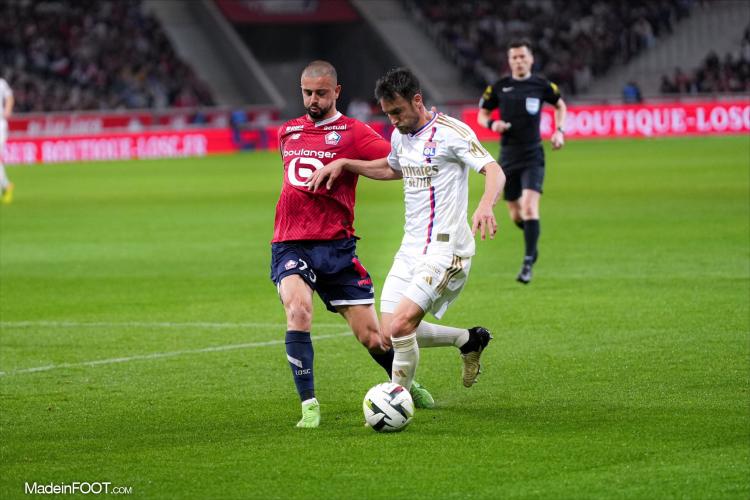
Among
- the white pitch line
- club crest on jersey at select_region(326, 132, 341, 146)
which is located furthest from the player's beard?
the white pitch line

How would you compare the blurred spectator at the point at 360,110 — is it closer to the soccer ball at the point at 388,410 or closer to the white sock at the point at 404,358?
the white sock at the point at 404,358

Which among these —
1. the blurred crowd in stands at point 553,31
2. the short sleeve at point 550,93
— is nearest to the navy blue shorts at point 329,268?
the short sleeve at point 550,93

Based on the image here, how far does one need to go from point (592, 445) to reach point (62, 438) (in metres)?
2.85

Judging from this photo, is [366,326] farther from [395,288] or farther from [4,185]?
[4,185]

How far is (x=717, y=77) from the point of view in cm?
4456

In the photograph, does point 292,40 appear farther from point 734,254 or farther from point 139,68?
point 734,254

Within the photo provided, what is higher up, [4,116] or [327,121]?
[4,116]

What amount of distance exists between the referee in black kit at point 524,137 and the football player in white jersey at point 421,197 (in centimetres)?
634

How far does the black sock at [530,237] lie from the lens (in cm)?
1420

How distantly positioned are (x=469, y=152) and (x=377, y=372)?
88.7 inches

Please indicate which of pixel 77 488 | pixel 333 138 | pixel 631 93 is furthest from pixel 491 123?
pixel 631 93

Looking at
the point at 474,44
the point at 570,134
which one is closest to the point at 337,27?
the point at 474,44

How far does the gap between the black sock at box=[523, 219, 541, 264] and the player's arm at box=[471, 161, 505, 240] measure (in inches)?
258

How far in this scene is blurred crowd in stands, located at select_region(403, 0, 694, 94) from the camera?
49688mm
